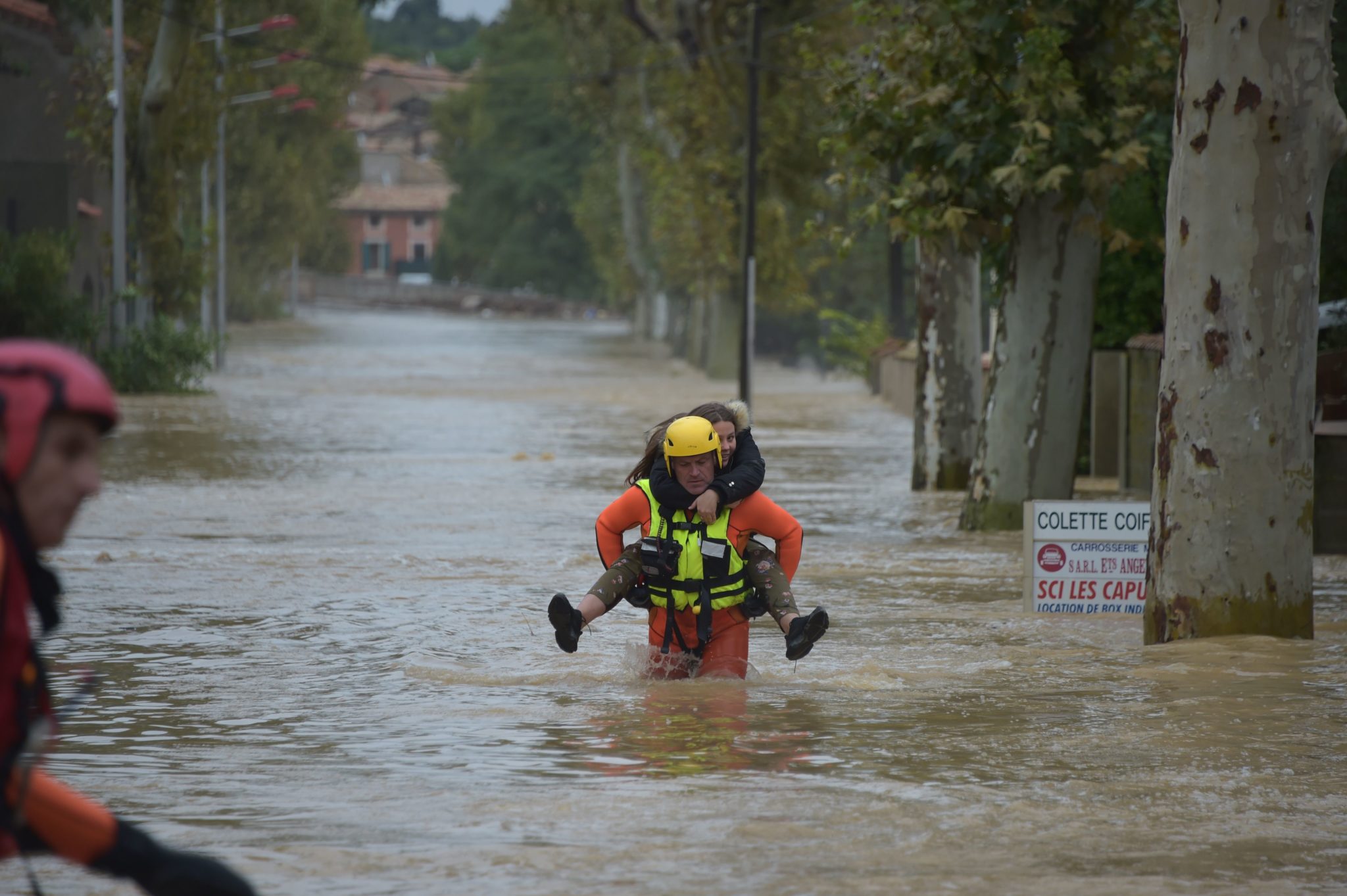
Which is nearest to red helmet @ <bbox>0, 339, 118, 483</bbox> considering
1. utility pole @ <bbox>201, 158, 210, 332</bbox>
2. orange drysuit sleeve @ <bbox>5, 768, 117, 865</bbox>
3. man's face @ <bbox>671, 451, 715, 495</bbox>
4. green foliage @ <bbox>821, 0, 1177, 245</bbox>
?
orange drysuit sleeve @ <bbox>5, 768, 117, 865</bbox>

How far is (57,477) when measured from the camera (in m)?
3.85

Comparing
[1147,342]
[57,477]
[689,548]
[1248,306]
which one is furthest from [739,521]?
[1147,342]

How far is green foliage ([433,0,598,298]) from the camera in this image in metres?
97.6

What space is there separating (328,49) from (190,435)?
39.8 metres

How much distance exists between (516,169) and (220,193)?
5210 cm

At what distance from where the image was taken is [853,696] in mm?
9852

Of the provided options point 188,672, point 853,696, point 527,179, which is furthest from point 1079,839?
point 527,179

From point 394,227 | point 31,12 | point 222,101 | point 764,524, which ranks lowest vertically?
point 764,524

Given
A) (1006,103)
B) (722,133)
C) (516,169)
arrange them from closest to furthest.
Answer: (1006,103)
(722,133)
(516,169)

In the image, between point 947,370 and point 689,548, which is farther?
point 947,370

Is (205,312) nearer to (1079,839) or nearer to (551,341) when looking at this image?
(551,341)

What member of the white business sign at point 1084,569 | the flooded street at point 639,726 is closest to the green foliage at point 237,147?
the flooded street at point 639,726

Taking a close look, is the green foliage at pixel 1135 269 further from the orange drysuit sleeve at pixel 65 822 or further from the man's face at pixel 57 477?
the man's face at pixel 57 477

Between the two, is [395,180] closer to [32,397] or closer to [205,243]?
[205,243]
